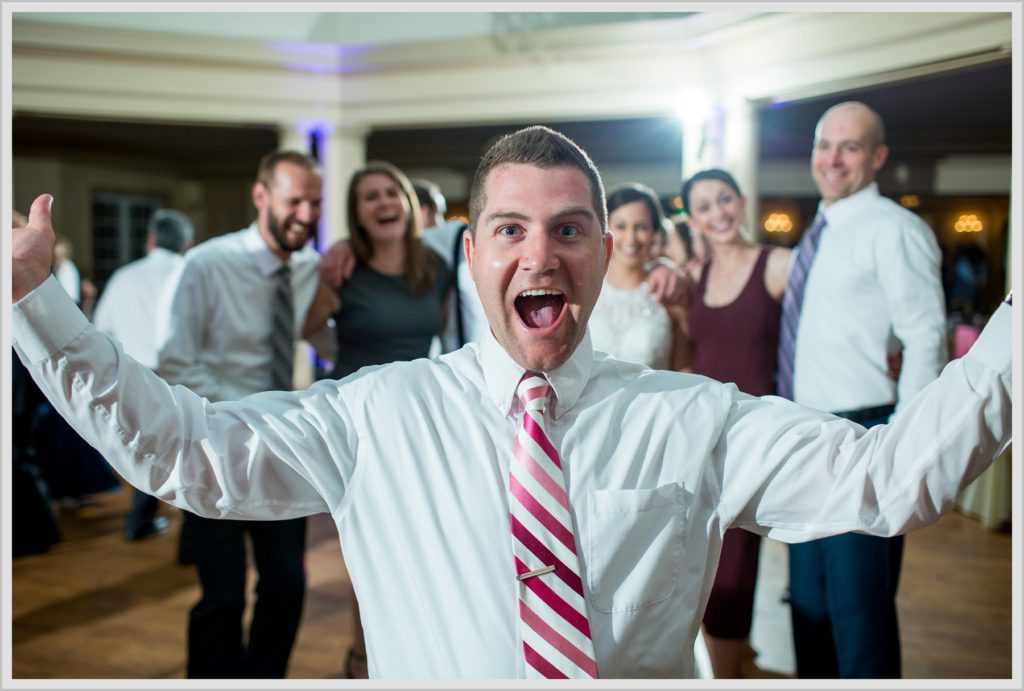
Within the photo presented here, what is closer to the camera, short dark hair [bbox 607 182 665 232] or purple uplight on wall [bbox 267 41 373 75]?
short dark hair [bbox 607 182 665 232]

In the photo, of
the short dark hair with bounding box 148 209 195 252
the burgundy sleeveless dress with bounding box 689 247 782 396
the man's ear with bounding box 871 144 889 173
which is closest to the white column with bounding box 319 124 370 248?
the short dark hair with bounding box 148 209 195 252

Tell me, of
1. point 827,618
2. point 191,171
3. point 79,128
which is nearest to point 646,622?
point 827,618

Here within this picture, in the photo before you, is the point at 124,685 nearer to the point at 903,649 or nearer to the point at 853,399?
the point at 853,399

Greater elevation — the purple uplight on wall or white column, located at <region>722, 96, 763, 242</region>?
the purple uplight on wall

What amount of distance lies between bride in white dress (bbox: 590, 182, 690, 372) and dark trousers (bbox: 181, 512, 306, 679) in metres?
1.03

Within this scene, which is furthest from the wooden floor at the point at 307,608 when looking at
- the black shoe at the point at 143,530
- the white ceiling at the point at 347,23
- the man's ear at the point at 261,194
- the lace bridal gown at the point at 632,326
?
the white ceiling at the point at 347,23

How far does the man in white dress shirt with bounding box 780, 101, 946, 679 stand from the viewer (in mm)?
2115

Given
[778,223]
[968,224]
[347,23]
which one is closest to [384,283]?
[347,23]

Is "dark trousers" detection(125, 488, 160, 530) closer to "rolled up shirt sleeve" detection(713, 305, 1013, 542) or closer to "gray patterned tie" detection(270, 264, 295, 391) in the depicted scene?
"gray patterned tie" detection(270, 264, 295, 391)

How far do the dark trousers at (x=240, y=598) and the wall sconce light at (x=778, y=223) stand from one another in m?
10.4

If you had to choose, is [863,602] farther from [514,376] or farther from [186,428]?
[186,428]

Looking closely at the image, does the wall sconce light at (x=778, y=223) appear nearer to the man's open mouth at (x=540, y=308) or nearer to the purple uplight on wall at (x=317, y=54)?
the purple uplight on wall at (x=317, y=54)

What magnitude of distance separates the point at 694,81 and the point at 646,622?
5.77 meters

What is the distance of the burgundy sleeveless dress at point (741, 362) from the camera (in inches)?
93.9
